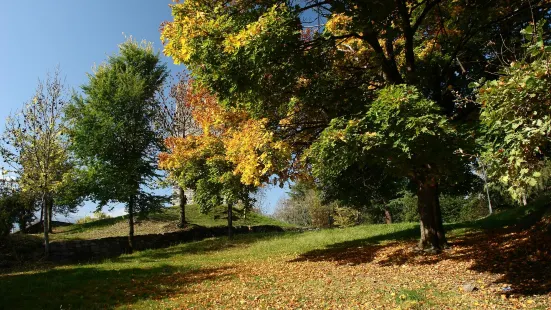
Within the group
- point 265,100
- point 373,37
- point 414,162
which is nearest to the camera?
point 414,162

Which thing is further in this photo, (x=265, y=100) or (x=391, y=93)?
(x=265, y=100)

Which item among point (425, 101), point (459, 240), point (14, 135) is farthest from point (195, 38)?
point (14, 135)

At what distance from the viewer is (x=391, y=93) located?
26.5 ft

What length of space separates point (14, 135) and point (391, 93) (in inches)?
769

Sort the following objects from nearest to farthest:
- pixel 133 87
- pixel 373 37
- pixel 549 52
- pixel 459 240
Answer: pixel 549 52 → pixel 373 37 → pixel 459 240 → pixel 133 87

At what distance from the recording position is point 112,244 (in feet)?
68.7

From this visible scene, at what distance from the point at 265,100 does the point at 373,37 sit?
3.86 meters

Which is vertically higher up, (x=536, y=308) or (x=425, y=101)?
(x=425, y=101)

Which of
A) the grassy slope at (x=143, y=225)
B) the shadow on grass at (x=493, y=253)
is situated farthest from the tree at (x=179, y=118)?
the shadow on grass at (x=493, y=253)

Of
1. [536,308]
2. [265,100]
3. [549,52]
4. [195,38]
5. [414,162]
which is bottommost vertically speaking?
[536,308]

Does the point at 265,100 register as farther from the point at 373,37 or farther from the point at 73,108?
the point at 73,108

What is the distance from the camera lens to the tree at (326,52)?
891cm

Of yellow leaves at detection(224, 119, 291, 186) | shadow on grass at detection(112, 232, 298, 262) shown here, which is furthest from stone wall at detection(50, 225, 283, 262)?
yellow leaves at detection(224, 119, 291, 186)

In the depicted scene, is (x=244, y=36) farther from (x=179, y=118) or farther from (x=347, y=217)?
(x=347, y=217)
